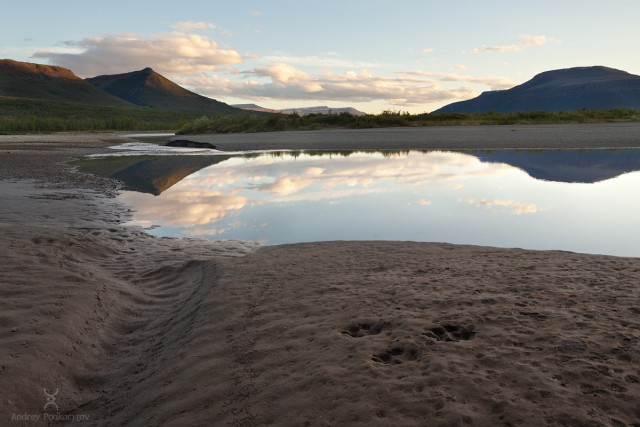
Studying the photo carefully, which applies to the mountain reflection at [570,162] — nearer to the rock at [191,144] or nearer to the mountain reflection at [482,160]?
the mountain reflection at [482,160]

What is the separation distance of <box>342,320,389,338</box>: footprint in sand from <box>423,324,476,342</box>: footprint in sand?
406 millimetres

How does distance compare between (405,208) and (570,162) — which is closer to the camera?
(405,208)

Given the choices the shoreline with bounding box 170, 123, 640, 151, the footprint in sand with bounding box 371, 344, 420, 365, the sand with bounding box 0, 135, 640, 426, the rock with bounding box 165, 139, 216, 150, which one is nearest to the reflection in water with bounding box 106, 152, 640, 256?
the sand with bounding box 0, 135, 640, 426

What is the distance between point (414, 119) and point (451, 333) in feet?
139

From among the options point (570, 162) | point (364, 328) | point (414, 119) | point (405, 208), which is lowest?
point (364, 328)

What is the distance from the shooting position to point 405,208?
10.3 metres

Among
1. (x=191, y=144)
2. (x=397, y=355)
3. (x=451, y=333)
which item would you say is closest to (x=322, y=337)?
(x=397, y=355)

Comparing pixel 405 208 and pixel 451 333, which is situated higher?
pixel 405 208

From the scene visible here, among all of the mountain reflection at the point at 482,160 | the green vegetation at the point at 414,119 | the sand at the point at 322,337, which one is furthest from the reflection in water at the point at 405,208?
the green vegetation at the point at 414,119

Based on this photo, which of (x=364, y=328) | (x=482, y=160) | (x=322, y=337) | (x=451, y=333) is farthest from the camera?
(x=482, y=160)

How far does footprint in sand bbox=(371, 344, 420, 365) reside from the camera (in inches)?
137

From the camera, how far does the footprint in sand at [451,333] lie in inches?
148

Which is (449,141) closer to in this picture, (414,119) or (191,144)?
(414,119)

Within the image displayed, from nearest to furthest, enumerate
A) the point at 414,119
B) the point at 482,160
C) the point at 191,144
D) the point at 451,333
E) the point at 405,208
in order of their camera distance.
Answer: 1. the point at 451,333
2. the point at 405,208
3. the point at 482,160
4. the point at 191,144
5. the point at 414,119
